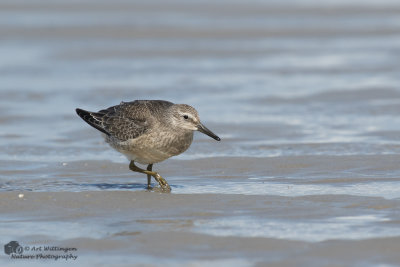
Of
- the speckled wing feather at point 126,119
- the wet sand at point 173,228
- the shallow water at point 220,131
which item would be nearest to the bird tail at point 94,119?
the speckled wing feather at point 126,119

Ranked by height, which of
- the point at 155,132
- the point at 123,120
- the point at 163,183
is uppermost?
the point at 123,120

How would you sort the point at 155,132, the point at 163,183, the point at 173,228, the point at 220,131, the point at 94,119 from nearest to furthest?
the point at 173,228
the point at 163,183
the point at 155,132
the point at 94,119
the point at 220,131

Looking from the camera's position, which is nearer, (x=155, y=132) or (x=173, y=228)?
(x=173, y=228)

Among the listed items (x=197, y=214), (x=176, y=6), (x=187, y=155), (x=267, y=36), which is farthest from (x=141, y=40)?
(x=197, y=214)

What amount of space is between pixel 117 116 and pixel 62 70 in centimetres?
770

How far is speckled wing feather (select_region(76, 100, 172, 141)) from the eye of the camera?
31.4 ft

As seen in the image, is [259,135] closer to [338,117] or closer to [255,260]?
[338,117]

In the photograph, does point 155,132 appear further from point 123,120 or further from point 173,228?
point 173,228

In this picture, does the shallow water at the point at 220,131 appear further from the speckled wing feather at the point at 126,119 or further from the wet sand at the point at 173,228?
the speckled wing feather at the point at 126,119

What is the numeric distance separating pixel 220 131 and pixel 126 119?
114 inches

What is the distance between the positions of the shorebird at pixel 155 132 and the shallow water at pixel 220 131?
39 centimetres

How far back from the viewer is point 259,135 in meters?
12.0

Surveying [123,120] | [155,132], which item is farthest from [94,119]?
[155,132]

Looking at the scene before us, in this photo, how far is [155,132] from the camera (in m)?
9.47
